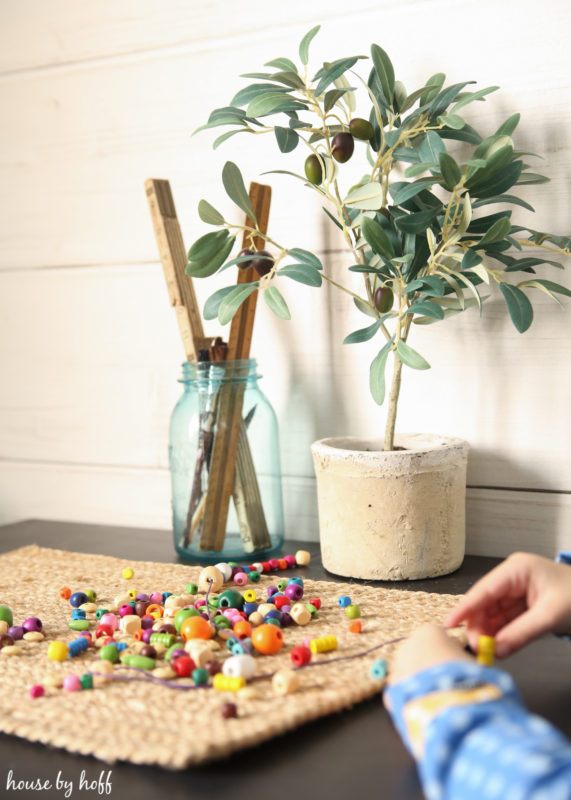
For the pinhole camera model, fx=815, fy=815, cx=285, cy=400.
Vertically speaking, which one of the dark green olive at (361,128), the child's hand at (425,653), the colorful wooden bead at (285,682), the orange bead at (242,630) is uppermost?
the dark green olive at (361,128)

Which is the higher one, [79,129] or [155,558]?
[79,129]

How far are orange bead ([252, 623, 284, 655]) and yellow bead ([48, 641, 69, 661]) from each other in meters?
0.15

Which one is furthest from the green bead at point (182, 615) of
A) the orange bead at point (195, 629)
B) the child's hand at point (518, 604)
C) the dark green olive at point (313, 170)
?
the dark green olive at point (313, 170)

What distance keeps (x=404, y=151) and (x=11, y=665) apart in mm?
603

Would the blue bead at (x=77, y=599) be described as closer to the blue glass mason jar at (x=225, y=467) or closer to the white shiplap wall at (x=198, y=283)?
the blue glass mason jar at (x=225, y=467)

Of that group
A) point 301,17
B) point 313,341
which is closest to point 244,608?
point 313,341

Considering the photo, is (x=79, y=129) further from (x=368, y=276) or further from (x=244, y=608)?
(x=244, y=608)

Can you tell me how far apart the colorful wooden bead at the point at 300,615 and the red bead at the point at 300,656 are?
0.09 metres

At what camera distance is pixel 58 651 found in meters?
0.63

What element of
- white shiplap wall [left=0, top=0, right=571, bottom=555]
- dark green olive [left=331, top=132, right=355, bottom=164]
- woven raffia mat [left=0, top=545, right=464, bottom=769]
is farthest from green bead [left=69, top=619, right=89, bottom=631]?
dark green olive [left=331, top=132, right=355, bottom=164]

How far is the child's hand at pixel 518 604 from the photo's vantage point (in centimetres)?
53

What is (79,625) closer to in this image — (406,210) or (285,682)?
(285,682)

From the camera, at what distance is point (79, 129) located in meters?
1.24

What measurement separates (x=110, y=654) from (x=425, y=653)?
26cm
